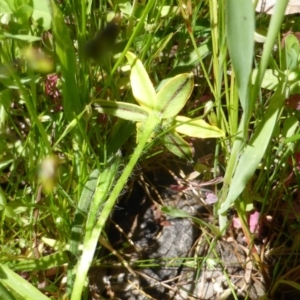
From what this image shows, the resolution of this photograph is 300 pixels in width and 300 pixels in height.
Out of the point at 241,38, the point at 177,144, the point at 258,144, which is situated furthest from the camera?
the point at 177,144

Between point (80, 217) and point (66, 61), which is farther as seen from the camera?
point (80, 217)

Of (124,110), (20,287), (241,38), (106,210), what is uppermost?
(241,38)

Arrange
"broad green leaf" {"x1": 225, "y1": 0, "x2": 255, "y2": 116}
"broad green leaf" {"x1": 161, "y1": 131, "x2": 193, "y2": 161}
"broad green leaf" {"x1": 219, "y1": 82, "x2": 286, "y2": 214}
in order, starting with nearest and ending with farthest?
"broad green leaf" {"x1": 225, "y1": 0, "x2": 255, "y2": 116}
"broad green leaf" {"x1": 219, "y1": 82, "x2": 286, "y2": 214}
"broad green leaf" {"x1": 161, "y1": 131, "x2": 193, "y2": 161}

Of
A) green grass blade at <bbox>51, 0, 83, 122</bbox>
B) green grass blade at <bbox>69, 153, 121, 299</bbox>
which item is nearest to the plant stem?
green grass blade at <bbox>69, 153, 121, 299</bbox>

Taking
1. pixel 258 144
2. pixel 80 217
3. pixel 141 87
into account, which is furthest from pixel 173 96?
pixel 80 217

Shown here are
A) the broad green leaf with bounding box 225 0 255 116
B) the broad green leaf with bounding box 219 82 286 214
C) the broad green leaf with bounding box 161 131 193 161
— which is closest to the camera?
the broad green leaf with bounding box 225 0 255 116

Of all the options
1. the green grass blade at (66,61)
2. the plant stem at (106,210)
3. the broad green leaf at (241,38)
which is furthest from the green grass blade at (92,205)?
the broad green leaf at (241,38)

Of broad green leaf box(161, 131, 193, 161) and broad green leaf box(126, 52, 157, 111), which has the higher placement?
broad green leaf box(126, 52, 157, 111)

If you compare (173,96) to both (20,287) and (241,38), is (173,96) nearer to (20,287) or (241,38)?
(241,38)

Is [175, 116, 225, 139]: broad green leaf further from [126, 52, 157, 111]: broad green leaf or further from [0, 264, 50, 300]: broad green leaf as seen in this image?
[0, 264, 50, 300]: broad green leaf
